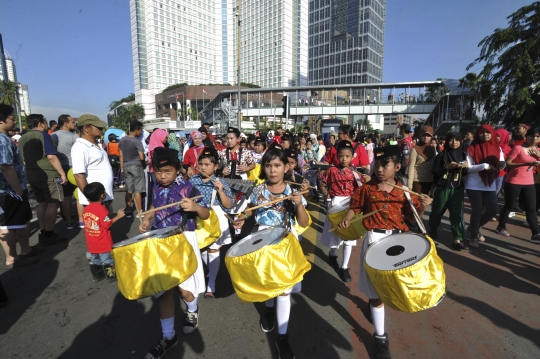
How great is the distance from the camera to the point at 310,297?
338 centimetres

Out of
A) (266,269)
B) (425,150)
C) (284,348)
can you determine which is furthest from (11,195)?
(425,150)

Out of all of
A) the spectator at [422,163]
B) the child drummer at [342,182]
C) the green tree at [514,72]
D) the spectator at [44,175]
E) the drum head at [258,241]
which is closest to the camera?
the drum head at [258,241]

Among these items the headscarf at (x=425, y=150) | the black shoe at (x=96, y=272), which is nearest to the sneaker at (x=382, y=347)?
the black shoe at (x=96, y=272)

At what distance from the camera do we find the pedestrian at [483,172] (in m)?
4.49

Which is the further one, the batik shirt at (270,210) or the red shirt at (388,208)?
the batik shirt at (270,210)

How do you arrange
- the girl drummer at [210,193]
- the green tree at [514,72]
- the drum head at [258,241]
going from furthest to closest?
the green tree at [514,72] < the girl drummer at [210,193] < the drum head at [258,241]

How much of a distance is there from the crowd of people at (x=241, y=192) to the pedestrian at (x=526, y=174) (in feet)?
0.05

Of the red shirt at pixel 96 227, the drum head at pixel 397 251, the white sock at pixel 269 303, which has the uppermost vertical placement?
the drum head at pixel 397 251

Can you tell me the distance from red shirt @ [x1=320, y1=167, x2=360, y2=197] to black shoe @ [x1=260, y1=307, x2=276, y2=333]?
1.91 meters

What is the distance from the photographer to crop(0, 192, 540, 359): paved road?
2.53 metres

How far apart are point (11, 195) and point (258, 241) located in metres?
3.73

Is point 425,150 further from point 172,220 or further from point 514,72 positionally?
point 514,72

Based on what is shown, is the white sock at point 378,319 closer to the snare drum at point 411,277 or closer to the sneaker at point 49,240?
the snare drum at point 411,277

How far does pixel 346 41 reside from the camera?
10681 centimetres
